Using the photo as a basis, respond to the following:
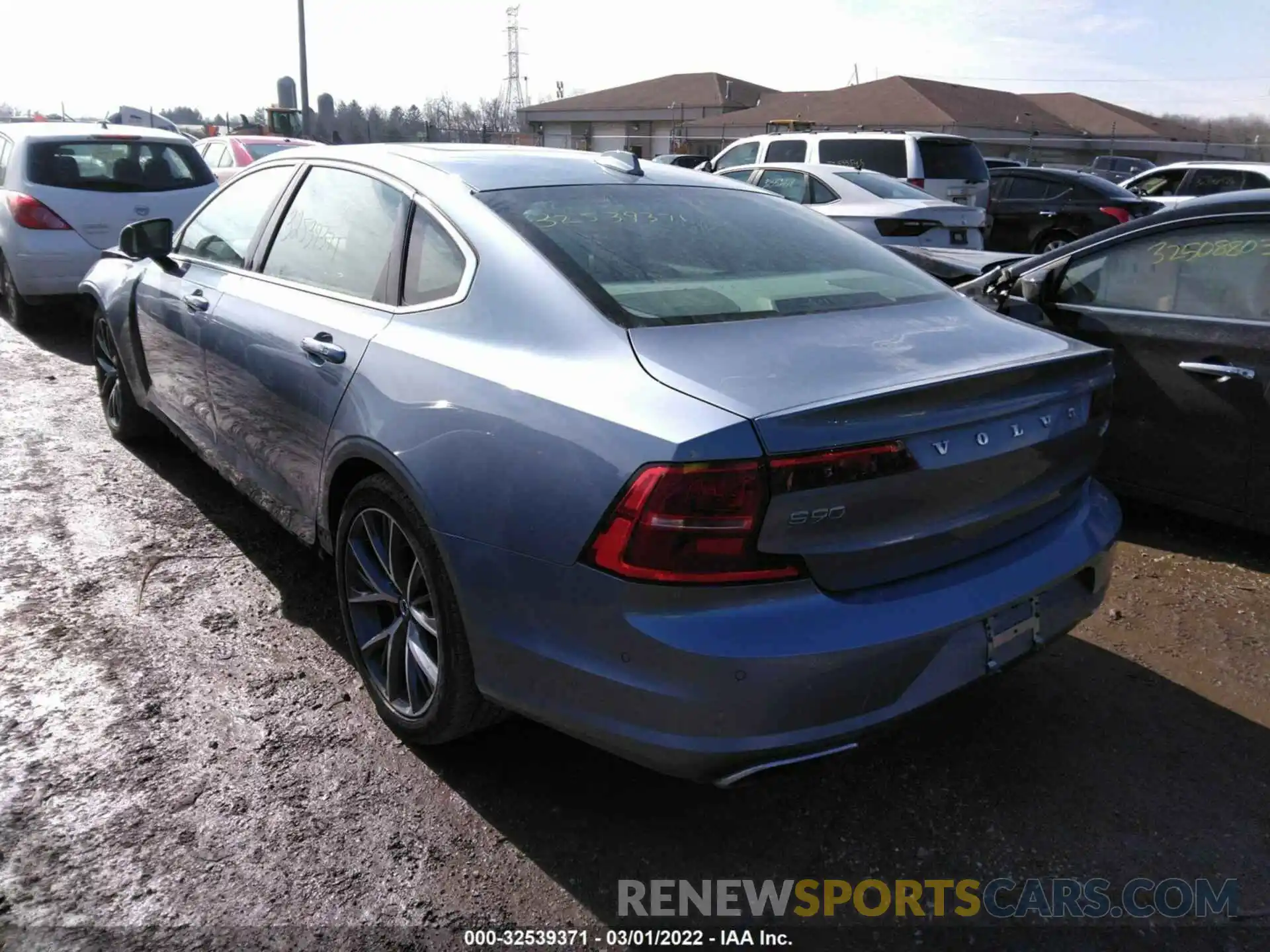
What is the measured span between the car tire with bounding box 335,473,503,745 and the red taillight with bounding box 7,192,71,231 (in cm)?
650

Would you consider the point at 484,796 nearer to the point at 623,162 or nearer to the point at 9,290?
the point at 623,162

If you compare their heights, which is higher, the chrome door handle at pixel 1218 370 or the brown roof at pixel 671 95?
the brown roof at pixel 671 95

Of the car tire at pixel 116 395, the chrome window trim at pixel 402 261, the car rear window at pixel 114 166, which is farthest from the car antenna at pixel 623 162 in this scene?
the car rear window at pixel 114 166

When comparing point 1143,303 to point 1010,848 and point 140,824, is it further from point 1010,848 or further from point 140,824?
point 140,824

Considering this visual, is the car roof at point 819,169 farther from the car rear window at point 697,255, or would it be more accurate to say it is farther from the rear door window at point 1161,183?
the rear door window at point 1161,183

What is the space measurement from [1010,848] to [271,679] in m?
2.26

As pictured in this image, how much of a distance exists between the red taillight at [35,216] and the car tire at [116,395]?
10.4 feet

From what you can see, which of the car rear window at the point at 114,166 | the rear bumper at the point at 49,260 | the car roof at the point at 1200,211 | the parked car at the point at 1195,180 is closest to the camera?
the car roof at the point at 1200,211

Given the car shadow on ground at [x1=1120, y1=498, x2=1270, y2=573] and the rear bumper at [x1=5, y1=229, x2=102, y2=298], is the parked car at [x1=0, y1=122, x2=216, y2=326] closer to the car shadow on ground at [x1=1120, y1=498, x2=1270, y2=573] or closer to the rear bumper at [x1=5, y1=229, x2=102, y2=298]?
the rear bumper at [x1=5, y1=229, x2=102, y2=298]

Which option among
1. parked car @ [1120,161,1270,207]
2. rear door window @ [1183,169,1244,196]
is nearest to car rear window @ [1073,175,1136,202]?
parked car @ [1120,161,1270,207]

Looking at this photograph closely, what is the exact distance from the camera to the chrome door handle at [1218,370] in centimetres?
383

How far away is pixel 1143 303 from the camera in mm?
4285

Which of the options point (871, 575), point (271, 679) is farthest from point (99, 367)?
point (871, 575)

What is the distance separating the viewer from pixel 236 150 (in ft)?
45.4
